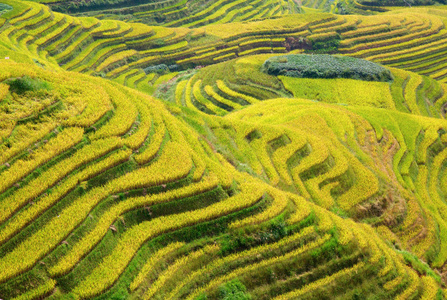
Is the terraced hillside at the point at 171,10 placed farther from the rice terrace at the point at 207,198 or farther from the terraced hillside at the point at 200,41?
the rice terrace at the point at 207,198

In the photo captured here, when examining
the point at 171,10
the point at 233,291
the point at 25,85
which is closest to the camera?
the point at 233,291

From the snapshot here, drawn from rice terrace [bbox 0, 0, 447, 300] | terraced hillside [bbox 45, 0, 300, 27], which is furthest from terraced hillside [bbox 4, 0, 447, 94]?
rice terrace [bbox 0, 0, 447, 300]

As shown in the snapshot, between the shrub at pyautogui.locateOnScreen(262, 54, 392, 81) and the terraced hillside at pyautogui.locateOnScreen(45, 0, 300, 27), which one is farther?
the terraced hillside at pyautogui.locateOnScreen(45, 0, 300, 27)

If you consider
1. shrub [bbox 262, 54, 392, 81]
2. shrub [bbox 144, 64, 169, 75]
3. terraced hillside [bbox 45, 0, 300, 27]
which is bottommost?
shrub [bbox 262, 54, 392, 81]

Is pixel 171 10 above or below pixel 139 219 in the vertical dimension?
above

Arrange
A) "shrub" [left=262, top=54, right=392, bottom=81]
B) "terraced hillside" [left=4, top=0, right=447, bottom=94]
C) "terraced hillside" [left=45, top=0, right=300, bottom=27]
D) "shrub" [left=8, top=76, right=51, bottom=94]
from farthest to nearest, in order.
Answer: "terraced hillside" [left=45, top=0, right=300, bottom=27] < "terraced hillside" [left=4, top=0, right=447, bottom=94] < "shrub" [left=262, top=54, right=392, bottom=81] < "shrub" [left=8, top=76, right=51, bottom=94]

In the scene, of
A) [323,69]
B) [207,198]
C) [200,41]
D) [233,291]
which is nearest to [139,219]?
[207,198]

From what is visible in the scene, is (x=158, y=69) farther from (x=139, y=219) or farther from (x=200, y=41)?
(x=139, y=219)

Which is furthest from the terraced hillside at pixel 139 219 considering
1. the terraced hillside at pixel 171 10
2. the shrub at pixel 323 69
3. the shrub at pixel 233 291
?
the terraced hillside at pixel 171 10

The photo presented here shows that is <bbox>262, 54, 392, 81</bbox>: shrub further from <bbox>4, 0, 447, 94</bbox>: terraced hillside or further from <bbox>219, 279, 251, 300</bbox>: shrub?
<bbox>219, 279, 251, 300</bbox>: shrub

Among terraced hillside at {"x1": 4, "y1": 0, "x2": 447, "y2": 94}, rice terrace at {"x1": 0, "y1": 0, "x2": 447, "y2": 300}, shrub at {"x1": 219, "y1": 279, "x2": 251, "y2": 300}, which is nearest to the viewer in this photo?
rice terrace at {"x1": 0, "y1": 0, "x2": 447, "y2": 300}
